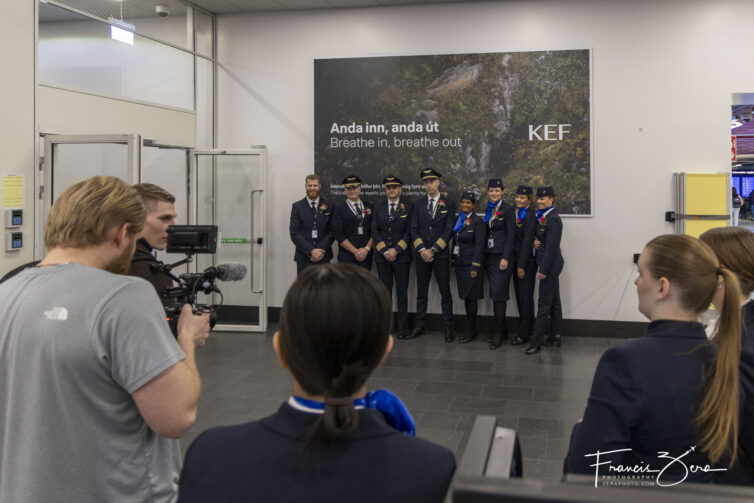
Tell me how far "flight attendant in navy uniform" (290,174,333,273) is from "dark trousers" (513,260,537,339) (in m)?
2.15

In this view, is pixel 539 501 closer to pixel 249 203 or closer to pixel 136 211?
pixel 136 211

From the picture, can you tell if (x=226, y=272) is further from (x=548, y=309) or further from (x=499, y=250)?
(x=499, y=250)

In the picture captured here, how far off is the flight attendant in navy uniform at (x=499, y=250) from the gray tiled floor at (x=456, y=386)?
38 centimetres

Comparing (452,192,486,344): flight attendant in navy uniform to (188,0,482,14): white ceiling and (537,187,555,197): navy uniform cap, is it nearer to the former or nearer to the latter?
(537,187,555,197): navy uniform cap

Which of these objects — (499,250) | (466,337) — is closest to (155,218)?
(499,250)

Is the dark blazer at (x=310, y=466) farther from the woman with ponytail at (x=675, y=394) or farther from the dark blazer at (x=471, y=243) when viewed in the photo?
the dark blazer at (x=471, y=243)

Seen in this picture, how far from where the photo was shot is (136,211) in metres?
1.56

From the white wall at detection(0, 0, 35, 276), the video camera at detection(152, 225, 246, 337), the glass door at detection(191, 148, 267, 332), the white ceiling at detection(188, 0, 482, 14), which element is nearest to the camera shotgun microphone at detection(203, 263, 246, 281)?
the video camera at detection(152, 225, 246, 337)

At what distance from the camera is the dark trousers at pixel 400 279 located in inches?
293

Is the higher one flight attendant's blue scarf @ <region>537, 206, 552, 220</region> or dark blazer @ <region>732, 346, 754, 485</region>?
flight attendant's blue scarf @ <region>537, 206, 552, 220</region>

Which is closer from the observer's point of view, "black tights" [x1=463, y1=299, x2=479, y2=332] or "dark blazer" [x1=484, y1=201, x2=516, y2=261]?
"dark blazer" [x1=484, y1=201, x2=516, y2=261]

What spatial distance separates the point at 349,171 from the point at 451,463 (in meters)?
6.97

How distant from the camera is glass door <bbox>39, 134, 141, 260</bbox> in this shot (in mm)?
5445

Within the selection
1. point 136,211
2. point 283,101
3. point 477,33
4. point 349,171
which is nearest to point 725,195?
point 477,33
